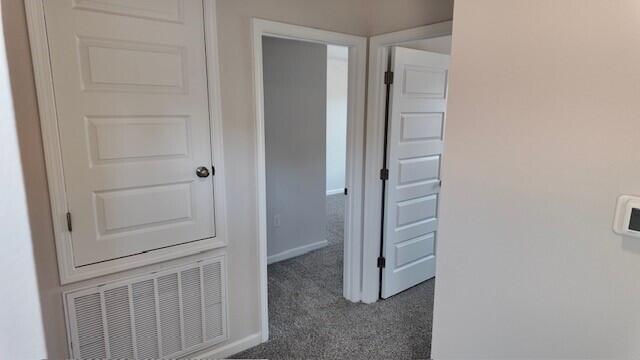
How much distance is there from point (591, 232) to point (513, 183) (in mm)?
279

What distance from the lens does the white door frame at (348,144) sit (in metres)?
2.22

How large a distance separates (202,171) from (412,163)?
159cm

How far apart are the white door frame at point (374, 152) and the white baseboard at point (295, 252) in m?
1.09

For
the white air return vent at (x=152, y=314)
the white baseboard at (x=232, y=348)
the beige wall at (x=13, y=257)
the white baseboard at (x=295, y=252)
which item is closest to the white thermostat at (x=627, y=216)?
the beige wall at (x=13, y=257)

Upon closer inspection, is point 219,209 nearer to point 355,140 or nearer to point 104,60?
point 104,60

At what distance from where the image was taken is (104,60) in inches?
67.6

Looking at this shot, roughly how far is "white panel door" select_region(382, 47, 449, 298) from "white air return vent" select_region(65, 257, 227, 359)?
Result: 1362 millimetres

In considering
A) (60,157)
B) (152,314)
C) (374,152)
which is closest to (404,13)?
(374,152)

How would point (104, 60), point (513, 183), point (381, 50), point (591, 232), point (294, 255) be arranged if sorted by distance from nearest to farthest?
point (591, 232) < point (513, 183) < point (104, 60) < point (381, 50) < point (294, 255)

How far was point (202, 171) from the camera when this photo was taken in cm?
208

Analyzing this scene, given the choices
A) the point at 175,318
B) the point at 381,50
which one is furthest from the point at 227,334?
the point at 381,50

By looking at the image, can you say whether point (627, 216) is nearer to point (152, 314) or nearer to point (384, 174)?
point (384, 174)

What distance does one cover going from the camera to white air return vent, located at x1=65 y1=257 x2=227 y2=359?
182cm

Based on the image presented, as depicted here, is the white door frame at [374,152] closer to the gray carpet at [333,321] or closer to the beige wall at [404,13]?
the beige wall at [404,13]
